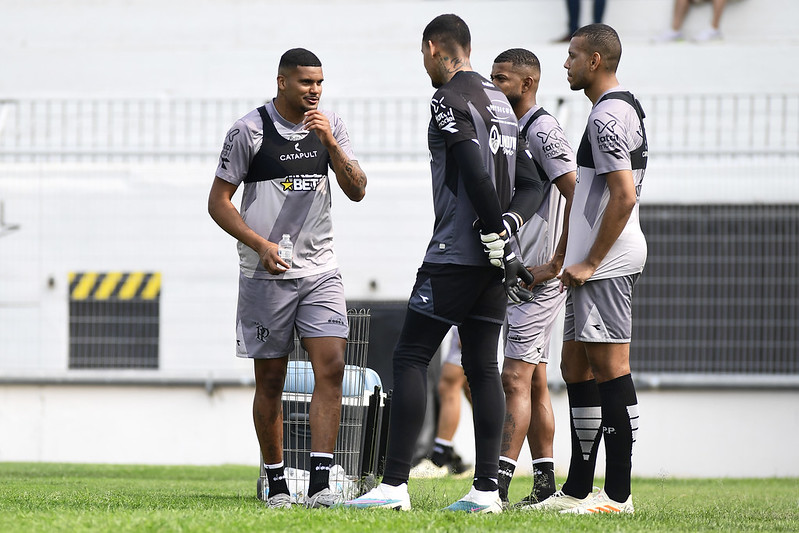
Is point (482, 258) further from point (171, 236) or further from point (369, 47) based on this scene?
point (369, 47)

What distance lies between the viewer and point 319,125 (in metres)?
5.05

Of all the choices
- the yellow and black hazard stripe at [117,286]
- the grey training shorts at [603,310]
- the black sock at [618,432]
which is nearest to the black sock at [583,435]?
the black sock at [618,432]

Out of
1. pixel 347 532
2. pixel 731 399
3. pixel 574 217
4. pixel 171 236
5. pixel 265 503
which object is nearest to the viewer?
pixel 347 532

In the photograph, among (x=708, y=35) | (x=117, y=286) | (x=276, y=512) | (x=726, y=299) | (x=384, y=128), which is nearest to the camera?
(x=276, y=512)

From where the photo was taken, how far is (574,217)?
5.08 metres

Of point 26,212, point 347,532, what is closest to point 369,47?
point 26,212

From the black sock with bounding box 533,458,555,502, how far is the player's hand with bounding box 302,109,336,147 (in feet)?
6.40

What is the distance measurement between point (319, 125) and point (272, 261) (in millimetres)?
635

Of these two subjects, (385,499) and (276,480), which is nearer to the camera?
(385,499)

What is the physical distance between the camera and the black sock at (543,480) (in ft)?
Answer: 18.5

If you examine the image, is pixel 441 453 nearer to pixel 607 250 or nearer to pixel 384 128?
pixel 384 128

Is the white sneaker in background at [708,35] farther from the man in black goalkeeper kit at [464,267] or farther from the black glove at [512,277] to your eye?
the black glove at [512,277]

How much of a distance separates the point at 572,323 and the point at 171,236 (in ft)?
22.8

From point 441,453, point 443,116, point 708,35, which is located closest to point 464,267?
point 443,116
